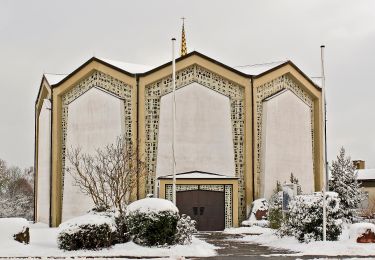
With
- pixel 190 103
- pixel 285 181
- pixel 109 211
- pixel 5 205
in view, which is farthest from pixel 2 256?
pixel 5 205

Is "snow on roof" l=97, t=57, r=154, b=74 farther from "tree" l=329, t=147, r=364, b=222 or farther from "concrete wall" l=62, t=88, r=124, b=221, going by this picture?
"tree" l=329, t=147, r=364, b=222

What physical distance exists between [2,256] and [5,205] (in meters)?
55.3

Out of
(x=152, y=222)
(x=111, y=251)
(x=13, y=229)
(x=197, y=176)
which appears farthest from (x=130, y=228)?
(x=197, y=176)

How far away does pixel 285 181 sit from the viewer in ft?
129

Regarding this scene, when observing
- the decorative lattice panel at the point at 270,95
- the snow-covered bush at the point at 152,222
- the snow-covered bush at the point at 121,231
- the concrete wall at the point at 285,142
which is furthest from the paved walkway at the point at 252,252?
the decorative lattice panel at the point at 270,95

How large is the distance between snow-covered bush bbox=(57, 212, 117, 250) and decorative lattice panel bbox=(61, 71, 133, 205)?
18.1 m

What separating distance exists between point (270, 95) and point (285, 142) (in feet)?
11.0

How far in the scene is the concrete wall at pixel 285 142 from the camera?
1533 inches

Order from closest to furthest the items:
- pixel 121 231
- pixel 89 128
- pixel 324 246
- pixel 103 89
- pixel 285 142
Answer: pixel 324 246 → pixel 121 231 → pixel 89 128 → pixel 103 89 → pixel 285 142

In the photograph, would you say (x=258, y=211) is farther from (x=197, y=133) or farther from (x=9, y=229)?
(x=9, y=229)

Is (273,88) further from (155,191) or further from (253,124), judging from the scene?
(155,191)

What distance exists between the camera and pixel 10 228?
20172 mm

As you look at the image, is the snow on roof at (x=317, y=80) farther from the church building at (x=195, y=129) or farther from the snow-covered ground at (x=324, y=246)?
the snow-covered ground at (x=324, y=246)

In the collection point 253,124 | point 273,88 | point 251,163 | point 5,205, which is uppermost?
point 273,88
